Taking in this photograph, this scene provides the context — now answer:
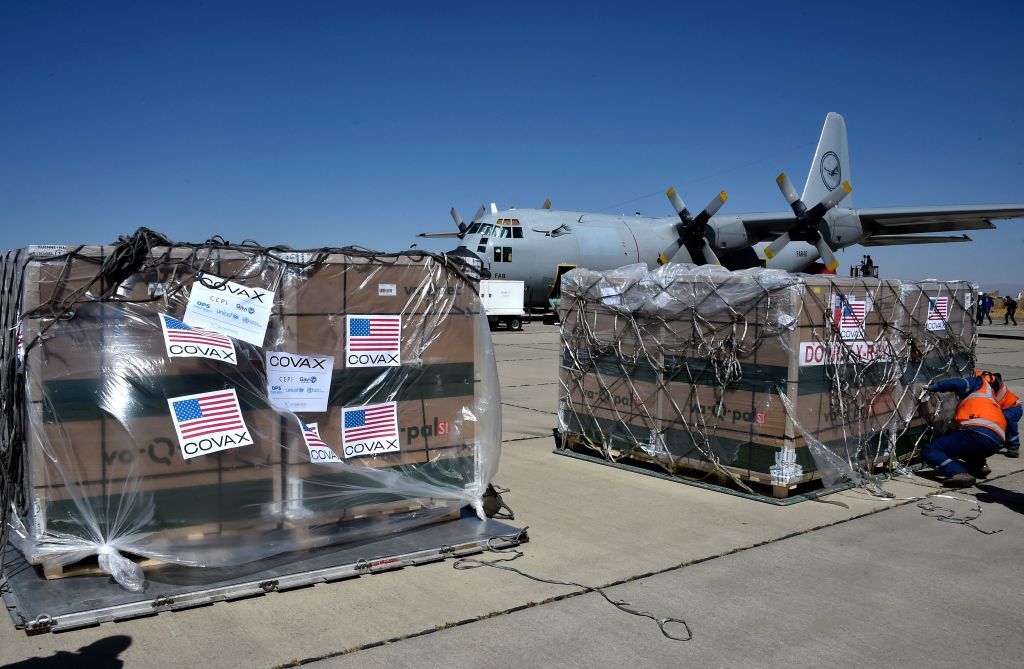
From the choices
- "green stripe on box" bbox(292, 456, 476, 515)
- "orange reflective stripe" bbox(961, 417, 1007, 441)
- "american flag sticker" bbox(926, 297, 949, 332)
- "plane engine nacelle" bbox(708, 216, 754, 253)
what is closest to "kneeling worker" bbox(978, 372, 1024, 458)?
"orange reflective stripe" bbox(961, 417, 1007, 441)

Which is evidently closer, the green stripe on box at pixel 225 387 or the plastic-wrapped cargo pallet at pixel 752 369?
the green stripe on box at pixel 225 387

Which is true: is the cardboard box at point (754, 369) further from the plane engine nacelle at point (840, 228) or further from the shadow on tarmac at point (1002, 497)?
the plane engine nacelle at point (840, 228)

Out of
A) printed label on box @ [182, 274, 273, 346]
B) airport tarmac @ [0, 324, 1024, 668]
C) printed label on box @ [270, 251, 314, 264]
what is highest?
printed label on box @ [270, 251, 314, 264]

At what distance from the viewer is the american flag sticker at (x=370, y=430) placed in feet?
16.3

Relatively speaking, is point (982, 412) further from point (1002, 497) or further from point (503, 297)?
point (503, 297)

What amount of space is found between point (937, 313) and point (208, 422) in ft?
24.8

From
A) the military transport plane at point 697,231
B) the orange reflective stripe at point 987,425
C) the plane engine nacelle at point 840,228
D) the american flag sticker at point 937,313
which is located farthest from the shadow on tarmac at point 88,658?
the plane engine nacelle at point 840,228

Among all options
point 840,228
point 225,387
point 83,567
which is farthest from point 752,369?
point 840,228

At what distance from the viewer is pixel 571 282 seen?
8.47 m

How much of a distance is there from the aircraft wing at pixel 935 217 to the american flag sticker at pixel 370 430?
23688 millimetres

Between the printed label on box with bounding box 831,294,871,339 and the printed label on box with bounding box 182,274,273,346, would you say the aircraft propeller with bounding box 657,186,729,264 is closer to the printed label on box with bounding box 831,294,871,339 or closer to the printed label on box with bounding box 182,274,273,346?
the printed label on box with bounding box 831,294,871,339

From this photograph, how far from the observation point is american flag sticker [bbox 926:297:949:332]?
8273mm

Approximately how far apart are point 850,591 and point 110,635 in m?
4.17

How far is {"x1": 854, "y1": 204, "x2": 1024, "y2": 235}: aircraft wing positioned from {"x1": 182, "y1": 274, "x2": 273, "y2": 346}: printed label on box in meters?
24.4
